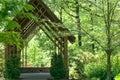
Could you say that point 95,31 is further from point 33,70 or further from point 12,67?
point 33,70

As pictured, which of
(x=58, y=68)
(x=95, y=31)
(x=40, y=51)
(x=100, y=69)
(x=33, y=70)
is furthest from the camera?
(x=40, y=51)

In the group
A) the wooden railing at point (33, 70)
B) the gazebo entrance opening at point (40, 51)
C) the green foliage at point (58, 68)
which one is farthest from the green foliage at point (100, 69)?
the gazebo entrance opening at point (40, 51)

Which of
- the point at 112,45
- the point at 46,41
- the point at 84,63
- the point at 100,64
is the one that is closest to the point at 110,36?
the point at 112,45

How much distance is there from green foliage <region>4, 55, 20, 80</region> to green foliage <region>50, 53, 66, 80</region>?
2.10m

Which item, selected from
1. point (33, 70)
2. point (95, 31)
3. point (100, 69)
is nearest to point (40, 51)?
point (33, 70)

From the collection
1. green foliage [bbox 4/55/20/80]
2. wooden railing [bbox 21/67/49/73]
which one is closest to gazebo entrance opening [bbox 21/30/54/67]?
wooden railing [bbox 21/67/49/73]

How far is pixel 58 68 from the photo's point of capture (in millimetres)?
18469

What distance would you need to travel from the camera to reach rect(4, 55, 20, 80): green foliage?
60.4ft

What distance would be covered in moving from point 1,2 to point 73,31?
988 centimetres

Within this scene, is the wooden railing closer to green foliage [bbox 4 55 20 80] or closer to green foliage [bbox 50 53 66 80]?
green foliage [bbox 4 55 20 80]

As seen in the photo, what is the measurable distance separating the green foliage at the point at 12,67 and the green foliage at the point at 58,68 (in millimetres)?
2103

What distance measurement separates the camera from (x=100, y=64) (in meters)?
18.0

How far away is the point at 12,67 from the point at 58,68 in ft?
9.25

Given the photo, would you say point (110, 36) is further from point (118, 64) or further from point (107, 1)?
point (118, 64)
